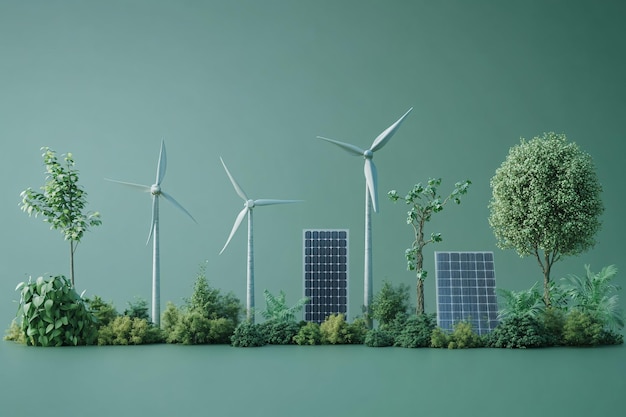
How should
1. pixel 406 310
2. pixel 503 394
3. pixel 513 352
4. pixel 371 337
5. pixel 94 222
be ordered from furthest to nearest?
1. pixel 94 222
2. pixel 406 310
3. pixel 371 337
4. pixel 513 352
5. pixel 503 394

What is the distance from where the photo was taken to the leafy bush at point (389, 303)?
26891 millimetres

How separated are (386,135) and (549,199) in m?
6.52

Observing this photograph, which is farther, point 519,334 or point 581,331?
point 581,331

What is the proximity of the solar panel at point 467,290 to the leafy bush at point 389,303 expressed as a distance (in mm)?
1493

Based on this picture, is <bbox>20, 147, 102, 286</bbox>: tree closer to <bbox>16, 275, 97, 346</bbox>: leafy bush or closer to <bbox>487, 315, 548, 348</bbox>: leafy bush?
<bbox>16, 275, 97, 346</bbox>: leafy bush

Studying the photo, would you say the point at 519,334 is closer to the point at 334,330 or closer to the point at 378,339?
the point at 378,339

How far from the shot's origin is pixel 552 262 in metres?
28.7

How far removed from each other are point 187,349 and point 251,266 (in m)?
4.41

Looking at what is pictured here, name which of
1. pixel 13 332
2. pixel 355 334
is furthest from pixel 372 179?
pixel 13 332

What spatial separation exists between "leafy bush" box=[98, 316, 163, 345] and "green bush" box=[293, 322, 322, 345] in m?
5.38

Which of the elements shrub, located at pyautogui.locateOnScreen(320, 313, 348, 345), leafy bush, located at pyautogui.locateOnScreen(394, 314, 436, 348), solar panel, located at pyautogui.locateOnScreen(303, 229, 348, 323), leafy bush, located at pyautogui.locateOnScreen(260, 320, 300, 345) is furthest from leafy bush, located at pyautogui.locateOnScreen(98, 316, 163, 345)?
leafy bush, located at pyautogui.locateOnScreen(394, 314, 436, 348)

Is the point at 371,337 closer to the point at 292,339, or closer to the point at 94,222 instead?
the point at 292,339

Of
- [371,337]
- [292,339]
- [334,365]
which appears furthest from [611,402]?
[292,339]

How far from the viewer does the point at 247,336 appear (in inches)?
1021
